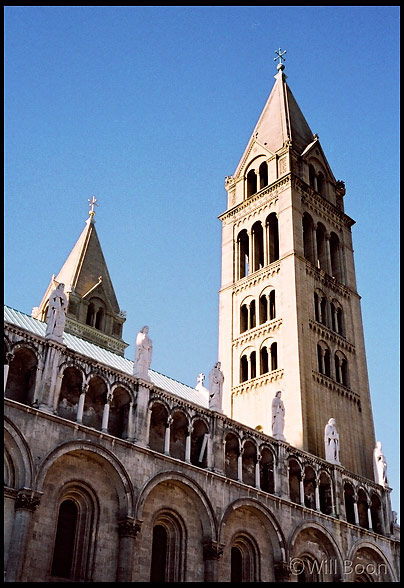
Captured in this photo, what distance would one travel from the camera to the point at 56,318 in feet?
91.4

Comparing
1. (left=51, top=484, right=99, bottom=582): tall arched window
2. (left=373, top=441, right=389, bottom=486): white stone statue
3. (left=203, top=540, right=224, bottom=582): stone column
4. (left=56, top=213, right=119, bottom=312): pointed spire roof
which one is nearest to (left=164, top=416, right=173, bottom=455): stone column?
(left=51, top=484, right=99, bottom=582): tall arched window

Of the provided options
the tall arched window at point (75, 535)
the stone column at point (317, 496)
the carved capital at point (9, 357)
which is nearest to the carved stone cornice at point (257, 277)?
the stone column at point (317, 496)

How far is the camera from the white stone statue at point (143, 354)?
30.2m

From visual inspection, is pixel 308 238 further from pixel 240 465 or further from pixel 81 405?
pixel 81 405

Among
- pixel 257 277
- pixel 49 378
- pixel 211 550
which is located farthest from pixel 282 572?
pixel 257 277

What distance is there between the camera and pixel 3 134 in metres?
10.5

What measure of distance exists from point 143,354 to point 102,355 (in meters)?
6.93

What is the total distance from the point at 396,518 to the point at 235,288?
61.3ft

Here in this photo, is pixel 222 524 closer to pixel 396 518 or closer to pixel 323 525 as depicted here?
pixel 323 525

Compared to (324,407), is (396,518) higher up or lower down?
lower down

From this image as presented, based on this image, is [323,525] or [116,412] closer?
[116,412]

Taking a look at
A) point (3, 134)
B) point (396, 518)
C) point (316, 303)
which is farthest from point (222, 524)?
point (3, 134)

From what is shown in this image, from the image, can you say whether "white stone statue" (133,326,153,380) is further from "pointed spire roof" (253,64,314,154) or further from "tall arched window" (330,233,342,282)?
"pointed spire roof" (253,64,314,154)

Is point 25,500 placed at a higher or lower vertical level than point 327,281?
lower
